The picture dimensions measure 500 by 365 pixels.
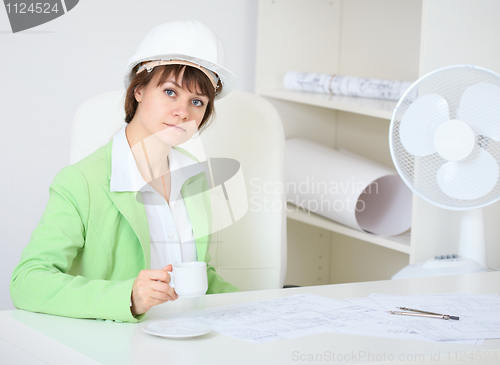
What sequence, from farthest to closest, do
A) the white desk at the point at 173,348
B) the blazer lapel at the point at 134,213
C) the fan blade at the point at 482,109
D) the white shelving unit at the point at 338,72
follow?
1. the white shelving unit at the point at 338,72
2. the fan blade at the point at 482,109
3. the blazer lapel at the point at 134,213
4. the white desk at the point at 173,348

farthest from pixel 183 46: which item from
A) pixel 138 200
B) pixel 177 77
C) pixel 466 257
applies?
pixel 466 257

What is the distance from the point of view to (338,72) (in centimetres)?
235

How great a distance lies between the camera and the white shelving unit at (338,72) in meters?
2.10

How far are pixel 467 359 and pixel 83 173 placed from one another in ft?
2.45

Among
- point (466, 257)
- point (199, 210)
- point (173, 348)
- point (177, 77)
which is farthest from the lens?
point (466, 257)

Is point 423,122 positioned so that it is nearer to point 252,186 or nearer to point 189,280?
point 252,186

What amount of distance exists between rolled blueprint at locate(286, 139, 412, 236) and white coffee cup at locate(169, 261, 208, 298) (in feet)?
3.28

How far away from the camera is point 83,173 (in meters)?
1.17

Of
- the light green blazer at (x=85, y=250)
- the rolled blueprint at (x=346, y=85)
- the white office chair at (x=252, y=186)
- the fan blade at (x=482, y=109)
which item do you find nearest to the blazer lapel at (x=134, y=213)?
the light green blazer at (x=85, y=250)

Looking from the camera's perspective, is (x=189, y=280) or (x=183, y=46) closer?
(x=189, y=280)

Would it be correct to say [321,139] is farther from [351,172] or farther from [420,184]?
[420,184]

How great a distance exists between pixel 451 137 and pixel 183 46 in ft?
2.10

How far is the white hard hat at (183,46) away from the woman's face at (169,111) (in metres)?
0.05

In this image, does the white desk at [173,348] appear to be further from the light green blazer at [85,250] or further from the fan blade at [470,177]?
the fan blade at [470,177]
